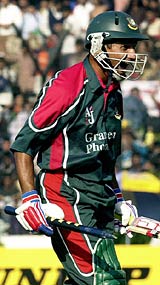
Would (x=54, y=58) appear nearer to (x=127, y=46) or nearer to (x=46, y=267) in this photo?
(x=46, y=267)

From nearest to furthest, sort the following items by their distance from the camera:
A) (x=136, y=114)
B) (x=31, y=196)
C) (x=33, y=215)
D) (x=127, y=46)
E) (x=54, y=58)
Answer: (x=33, y=215) < (x=31, y=196) < (x=127, y=46) < (x=136, y=114) < (x=54, y=58)

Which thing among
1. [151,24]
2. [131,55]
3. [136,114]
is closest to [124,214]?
[131,55]

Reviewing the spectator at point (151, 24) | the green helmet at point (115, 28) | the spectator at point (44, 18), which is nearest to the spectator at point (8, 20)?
the spectator at point (44, 18)

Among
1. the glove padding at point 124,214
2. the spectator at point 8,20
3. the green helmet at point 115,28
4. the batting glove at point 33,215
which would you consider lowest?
the spectator at point 8,20

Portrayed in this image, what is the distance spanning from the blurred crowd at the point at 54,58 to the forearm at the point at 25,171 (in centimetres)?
635

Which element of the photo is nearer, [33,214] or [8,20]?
[33,214]

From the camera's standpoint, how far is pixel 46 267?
21.7 feet

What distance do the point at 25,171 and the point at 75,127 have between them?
37 centimetres

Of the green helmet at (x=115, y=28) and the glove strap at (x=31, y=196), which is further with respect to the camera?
the green helmet at (x=115, y=28)

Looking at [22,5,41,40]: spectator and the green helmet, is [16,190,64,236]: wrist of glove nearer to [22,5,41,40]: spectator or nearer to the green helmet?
the green helmet

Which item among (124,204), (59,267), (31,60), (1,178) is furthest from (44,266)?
(31,60)

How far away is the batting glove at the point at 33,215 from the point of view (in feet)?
14.8

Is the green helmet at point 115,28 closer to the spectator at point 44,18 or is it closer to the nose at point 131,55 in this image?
the nose at point 131,55

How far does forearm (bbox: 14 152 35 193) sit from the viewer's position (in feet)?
15.5
